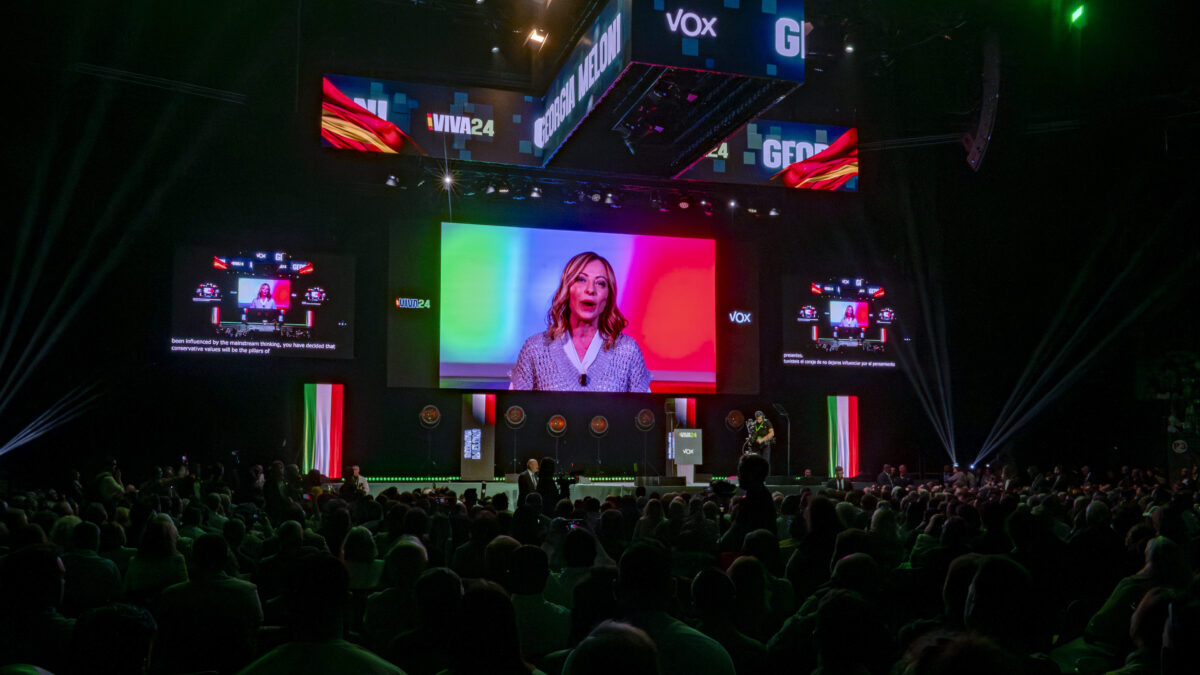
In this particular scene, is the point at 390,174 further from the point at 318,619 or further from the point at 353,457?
the point at 318,619

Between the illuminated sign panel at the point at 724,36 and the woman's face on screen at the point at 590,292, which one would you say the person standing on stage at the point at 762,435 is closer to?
the woman's face on screen at the point at 590,292

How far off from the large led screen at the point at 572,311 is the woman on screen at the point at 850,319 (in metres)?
2.69

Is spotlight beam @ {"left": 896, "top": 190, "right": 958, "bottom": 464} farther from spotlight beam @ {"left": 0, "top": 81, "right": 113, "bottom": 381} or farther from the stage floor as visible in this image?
spotlight beam @ {"left": 0, "top": 81, "right": 113, "bottom": 381}

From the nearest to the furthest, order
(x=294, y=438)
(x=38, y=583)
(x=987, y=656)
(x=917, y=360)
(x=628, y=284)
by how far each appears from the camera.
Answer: (x=987, y=656) → (x=38, y=583) → (x=294, y=438) → (x=628, y=284) → (x=917, y=360)

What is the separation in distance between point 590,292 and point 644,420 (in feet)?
9.37

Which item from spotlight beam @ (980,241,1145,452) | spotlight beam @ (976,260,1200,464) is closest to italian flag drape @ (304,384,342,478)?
spotlight beam @ (976,260,1200,464)

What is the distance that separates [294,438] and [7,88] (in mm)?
6870

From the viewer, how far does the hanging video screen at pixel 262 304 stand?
15047 millimetres

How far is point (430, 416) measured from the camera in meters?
16.9

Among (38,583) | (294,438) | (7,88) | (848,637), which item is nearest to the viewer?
(848,637)

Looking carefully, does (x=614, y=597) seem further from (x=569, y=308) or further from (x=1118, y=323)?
(x=1118, y=323)

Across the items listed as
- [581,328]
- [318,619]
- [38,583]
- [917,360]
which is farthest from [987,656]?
[917,360]

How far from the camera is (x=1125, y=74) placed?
1452 centimetres

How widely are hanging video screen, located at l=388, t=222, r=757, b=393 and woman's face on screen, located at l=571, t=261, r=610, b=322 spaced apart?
0.02m
